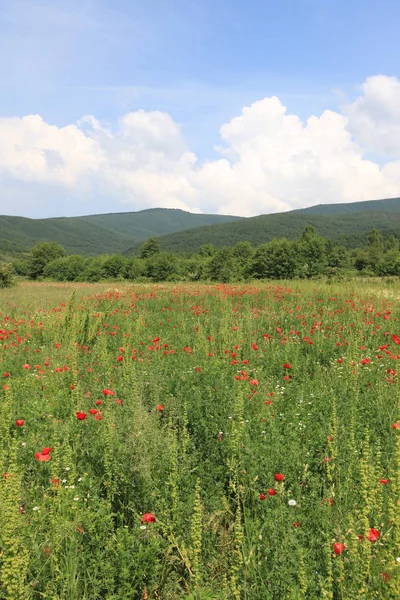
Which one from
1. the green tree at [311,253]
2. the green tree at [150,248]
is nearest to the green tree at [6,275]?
the green tree at [311,253]

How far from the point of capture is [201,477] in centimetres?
317

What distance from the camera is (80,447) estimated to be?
11.5ft

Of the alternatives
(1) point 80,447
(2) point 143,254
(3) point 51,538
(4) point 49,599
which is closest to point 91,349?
(1) point 80,447

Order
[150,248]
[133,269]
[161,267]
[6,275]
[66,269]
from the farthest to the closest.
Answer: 1. [150,248]
2. [66,269]
3. [133,269]
4. [161,267]
5. [6,275]

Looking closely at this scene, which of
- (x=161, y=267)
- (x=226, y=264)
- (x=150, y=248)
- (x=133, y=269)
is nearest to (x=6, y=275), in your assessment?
(x=161, y=267)

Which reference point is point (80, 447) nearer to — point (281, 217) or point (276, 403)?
point (276, 403)

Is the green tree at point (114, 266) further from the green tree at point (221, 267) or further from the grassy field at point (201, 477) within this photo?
the grassy field at point (201, 477)

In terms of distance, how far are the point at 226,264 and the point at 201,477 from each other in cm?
5684

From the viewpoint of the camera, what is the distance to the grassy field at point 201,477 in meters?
2.17

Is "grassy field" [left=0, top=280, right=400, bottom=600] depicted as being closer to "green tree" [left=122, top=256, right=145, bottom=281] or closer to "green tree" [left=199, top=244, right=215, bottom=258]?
"green tree" [left=122, top=256, right=145, bottom=281]

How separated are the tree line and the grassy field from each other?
43.6 metres

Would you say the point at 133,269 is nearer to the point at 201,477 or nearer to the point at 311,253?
the point at 311,253

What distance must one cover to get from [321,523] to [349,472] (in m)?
0.48

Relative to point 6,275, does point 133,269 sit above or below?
above
